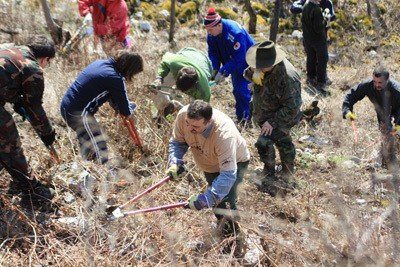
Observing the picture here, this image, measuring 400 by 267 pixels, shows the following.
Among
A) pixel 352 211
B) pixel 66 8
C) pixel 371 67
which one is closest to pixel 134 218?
pixel 352 211

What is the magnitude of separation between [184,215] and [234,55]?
230 centimetres

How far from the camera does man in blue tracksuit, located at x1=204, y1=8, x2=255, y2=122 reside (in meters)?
5.26

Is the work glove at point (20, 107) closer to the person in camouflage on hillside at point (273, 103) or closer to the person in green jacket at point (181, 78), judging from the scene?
the person in green jacket at point (181, 78)

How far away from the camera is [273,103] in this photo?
441 centimetres

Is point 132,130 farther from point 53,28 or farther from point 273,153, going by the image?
point 53,28

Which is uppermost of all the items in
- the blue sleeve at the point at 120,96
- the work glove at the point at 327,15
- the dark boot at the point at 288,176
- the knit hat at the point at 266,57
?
the knit hat at the point at 266,57

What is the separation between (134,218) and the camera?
3584 millimetres

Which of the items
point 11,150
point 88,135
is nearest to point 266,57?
point 88,135

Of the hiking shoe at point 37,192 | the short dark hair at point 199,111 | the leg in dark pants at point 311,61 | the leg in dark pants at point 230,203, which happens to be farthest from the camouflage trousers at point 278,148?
the leg in dark pants at point 311,61

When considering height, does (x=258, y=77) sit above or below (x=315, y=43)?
above

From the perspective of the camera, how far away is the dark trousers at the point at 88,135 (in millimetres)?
3992

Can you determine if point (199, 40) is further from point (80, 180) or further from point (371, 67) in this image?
point (80, 180)

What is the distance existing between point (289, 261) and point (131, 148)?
6.60 feet

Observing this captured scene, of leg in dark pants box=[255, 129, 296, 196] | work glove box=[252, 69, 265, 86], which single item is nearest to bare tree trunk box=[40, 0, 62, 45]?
work glove box=[252, 69, 265, 86]
